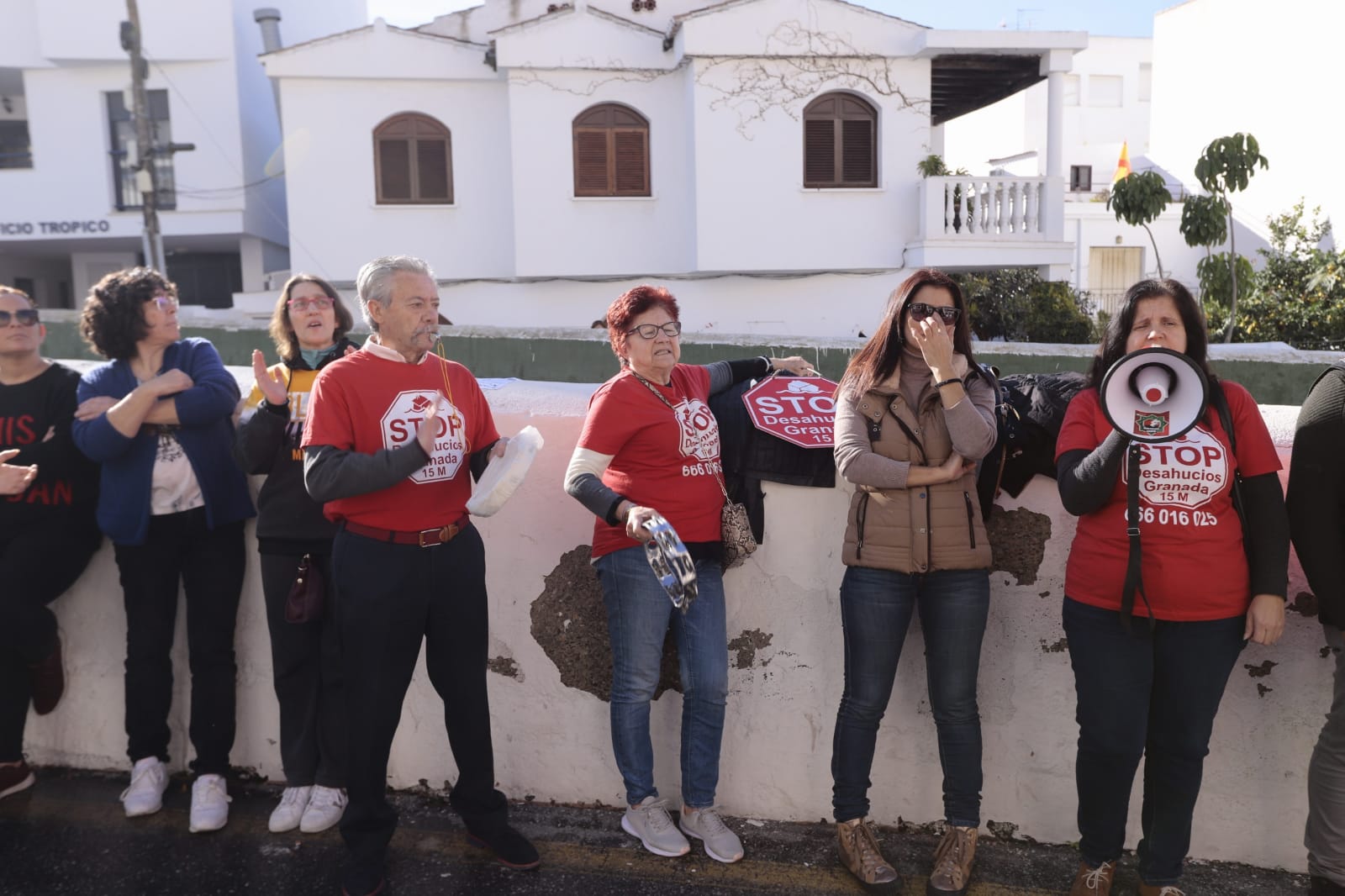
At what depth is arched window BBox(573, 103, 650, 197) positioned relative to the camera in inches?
636

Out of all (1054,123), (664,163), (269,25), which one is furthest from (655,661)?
(269,25)

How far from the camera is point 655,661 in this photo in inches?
129

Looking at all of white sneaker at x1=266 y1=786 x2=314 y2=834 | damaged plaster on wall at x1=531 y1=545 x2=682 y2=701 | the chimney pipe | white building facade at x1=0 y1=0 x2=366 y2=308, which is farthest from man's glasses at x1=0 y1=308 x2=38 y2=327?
the chimney pipe

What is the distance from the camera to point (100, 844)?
11.3 ft

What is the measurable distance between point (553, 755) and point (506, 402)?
50.7 inches

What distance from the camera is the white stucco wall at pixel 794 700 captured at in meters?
3.24

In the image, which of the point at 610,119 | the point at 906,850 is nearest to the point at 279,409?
the point at 906,850

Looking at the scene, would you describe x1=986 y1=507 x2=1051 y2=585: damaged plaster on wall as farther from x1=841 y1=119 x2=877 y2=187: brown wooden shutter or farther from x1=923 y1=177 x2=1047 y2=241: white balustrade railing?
x1=841 y1=119 x2=877 y2=187: brown wooden shutter

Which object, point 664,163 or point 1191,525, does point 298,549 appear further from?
point 664,163

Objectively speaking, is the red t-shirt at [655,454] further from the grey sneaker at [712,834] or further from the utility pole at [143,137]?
the utility pole at [143,137]

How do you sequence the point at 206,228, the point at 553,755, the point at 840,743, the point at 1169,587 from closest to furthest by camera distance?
the point at 1169,587 < the point at 840,743 < the point at 553,755 < the point at 206,228

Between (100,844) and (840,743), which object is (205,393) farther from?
(840,743)

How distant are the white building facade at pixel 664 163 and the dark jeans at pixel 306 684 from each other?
13.1 meters

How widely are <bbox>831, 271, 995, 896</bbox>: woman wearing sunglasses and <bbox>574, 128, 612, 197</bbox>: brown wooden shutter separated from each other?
13.8 metres
